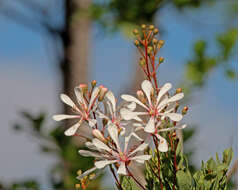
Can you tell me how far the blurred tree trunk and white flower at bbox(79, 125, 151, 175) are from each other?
2.52 metres

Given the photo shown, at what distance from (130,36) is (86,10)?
2.10ft

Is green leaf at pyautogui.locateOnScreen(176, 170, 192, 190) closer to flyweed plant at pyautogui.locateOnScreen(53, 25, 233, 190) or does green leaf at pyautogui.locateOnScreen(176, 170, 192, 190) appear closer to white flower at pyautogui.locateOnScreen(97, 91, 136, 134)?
flyweed plant at pyautogui.locateOnScreen(53, 25, 233, 190)

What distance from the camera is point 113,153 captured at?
73 centimetres

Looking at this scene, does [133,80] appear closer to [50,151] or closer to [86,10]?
[86,10]

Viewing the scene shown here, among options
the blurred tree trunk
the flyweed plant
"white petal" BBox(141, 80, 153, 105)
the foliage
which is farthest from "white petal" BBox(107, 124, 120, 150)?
the blurred tree trunk

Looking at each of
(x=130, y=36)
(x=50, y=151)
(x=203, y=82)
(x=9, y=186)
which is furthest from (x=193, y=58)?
(x=9, y=186)

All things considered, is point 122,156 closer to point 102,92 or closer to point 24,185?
point 102,92

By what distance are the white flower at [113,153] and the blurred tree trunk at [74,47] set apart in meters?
2.52

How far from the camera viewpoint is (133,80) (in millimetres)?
3328

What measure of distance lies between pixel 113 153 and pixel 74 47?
2.67 metres

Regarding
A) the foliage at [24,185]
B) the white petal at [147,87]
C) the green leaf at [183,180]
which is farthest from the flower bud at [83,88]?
the foliage at [24,185]

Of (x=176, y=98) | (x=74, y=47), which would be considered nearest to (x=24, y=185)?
(x=176, y=98)

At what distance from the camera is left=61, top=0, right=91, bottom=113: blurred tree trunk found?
3.28m

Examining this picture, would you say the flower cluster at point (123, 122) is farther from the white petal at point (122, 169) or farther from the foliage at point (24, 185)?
the foliage at point (24, 185)
